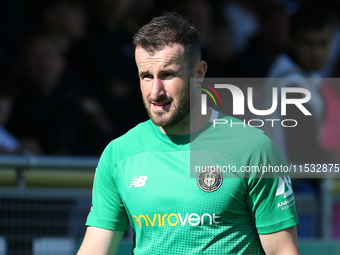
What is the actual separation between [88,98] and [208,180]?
9.98ft

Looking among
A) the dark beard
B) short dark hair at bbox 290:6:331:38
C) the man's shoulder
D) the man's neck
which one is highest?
short dark hair at bbox 290:6:331:38

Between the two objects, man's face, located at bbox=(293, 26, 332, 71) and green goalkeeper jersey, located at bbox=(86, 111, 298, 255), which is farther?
man's face, located at bbox=(293, 26, 332, 71)

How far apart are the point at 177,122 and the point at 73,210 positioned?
209 centimetres

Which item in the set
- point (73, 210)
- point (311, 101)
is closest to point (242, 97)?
point (311, 101)

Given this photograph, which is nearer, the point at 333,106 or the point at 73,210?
the point at 73,210

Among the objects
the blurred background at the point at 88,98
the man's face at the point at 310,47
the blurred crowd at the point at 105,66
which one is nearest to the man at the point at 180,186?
the blurred background at the point at 88,98

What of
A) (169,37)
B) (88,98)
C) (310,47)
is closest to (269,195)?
(169,37)

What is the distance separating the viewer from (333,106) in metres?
4.79

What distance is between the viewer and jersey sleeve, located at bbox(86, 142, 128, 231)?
251cm

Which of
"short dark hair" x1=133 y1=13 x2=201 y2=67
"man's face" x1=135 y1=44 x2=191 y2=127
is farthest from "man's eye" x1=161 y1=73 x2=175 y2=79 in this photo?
"short dark hair" x1=133 y1=13 x2=201 y2=67

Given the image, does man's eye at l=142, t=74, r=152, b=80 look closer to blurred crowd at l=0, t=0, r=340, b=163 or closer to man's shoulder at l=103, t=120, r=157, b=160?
man's shoulder at l=103, t=120, r=157, b=160

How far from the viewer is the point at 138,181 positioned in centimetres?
244

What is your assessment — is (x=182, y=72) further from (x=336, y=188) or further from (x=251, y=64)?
(x=251, y=64)

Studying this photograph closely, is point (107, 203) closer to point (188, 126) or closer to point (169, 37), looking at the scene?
point (188, 126)
